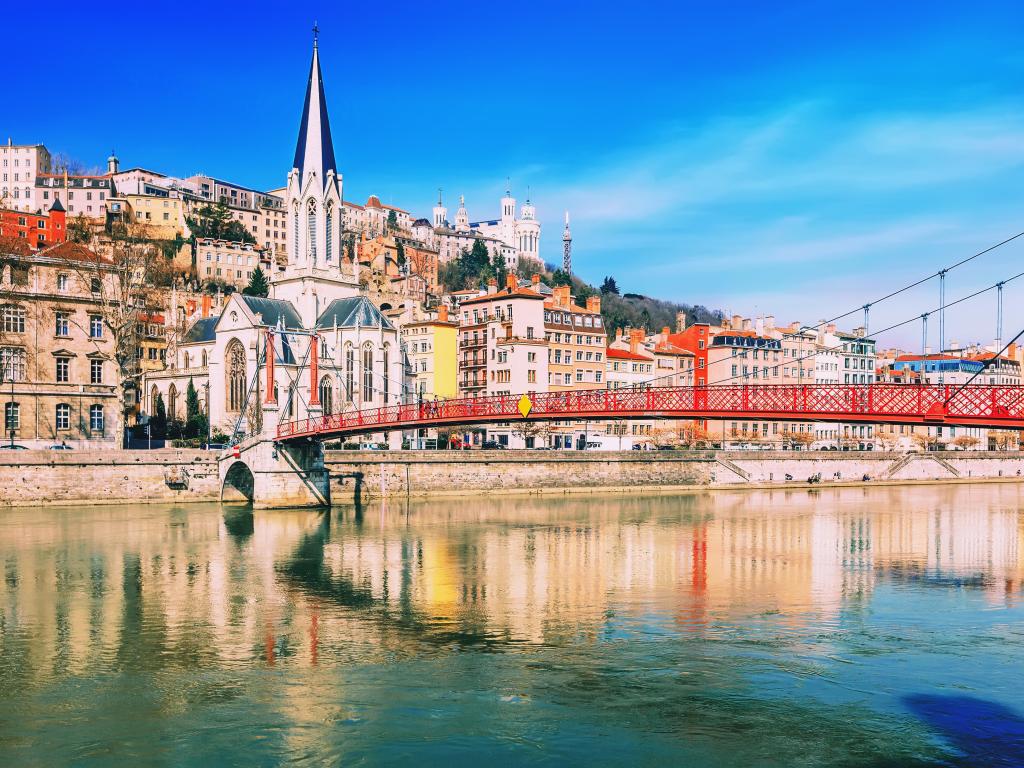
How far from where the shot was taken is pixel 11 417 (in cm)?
3881

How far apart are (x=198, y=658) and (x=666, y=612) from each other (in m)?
8.52

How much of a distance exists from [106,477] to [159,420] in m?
18.2

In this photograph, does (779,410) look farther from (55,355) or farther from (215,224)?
(215,224)

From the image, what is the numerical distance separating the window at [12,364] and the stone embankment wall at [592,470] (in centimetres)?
1204

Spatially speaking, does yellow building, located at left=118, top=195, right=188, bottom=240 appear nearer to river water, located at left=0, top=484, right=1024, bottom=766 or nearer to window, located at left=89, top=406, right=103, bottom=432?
window, located at left=89, top=406, right=103, bottom=432

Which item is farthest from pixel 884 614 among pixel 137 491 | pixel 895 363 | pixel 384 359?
pixel 895 363

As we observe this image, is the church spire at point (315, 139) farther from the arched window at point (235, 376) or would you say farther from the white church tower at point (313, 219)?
the arched window at point (235, 376)

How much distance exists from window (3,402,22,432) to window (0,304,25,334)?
2.82m

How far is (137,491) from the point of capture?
38188 mm

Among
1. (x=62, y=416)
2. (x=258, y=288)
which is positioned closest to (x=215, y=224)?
(x=258, y=288)

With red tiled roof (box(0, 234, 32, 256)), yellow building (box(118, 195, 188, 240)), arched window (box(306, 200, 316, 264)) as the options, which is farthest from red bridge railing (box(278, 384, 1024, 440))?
yellow building (box(118, 195, 188, 240))

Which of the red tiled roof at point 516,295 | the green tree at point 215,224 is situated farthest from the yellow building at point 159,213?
the red tiled roof at point 516,295

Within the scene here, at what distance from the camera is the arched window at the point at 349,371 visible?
54469 mm

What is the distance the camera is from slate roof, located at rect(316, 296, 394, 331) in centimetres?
5550
